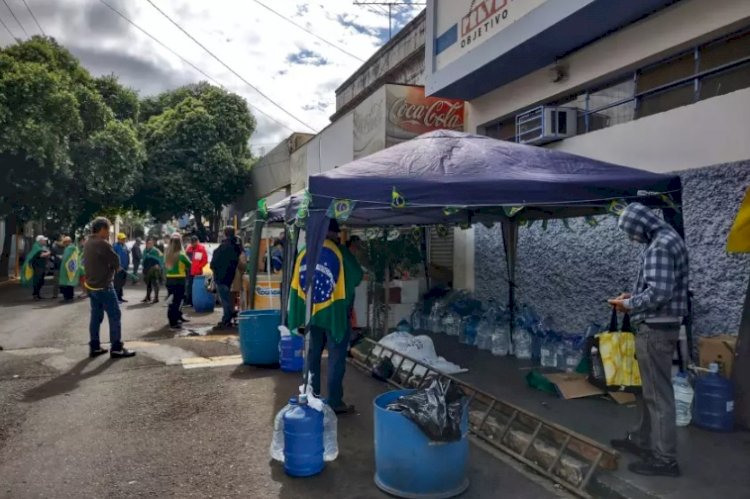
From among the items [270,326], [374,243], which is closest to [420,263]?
[374,243]

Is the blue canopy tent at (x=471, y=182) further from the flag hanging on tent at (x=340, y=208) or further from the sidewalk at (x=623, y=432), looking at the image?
the sidewalk at (x=623, y=432)

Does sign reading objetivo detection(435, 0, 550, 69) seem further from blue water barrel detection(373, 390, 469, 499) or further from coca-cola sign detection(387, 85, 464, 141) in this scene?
blue water barrel detection(373, 390, 469, 499)

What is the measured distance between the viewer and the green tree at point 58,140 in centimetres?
1716

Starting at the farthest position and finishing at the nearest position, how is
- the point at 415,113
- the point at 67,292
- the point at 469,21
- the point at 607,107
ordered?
the point at 67,292 → the point at 415,113 → the point at 469,21 → the point at 607,107

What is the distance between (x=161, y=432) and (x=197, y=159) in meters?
24.7

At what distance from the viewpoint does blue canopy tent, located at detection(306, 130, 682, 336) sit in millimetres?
4547

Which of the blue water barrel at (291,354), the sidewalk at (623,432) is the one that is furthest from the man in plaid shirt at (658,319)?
the blue water barrel at (291,354)

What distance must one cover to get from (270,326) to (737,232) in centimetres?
527

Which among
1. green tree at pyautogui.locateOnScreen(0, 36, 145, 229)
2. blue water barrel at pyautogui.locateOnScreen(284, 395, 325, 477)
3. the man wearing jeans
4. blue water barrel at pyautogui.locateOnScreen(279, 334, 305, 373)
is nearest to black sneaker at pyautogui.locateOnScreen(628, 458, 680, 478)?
blue water barrel at pyautogui.locateOnScreen(284, 395, 325, 477)

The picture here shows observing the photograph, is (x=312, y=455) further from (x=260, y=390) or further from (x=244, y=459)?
(x=260, y=390)

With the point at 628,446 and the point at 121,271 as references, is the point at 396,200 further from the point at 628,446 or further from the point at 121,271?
the point at 121,271

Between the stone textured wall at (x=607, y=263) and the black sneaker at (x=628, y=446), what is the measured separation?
220 centimetres

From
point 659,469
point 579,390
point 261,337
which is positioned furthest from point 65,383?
point 659,469

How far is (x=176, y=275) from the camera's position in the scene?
10188 mm
